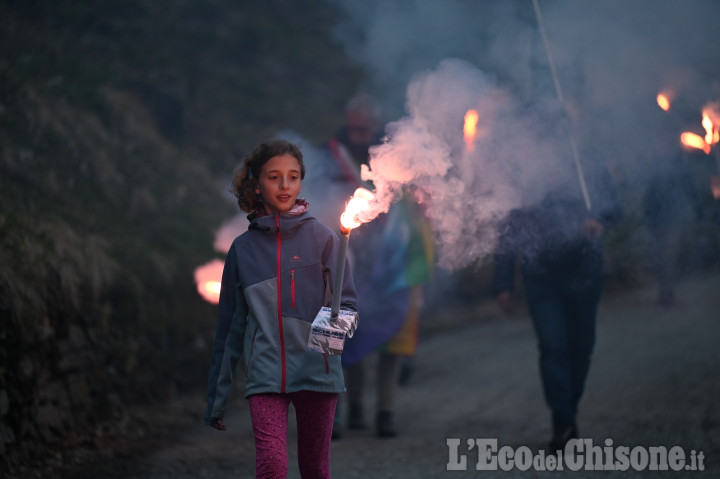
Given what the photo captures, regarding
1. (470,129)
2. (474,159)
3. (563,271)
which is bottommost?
(563,271)

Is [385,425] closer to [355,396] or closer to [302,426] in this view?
[355,396]

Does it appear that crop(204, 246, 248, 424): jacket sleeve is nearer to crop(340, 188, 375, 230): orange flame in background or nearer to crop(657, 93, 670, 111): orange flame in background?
crop(340, 188, 375, 230): orange flame in background

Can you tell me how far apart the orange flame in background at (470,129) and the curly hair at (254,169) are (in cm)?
180

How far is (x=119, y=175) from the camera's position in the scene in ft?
28.3

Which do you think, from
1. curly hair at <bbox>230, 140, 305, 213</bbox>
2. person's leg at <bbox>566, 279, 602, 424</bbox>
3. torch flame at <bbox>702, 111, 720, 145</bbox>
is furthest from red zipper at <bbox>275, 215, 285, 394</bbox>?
torch flame at <bbox>702, 111, 720, 145</bbox>

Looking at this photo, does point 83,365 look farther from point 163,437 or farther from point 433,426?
point 433,426

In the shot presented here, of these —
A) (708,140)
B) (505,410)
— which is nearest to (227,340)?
(505,410)

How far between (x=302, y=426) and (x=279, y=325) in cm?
42

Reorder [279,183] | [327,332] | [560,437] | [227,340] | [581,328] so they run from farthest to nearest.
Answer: [581,328], [560,437], [279,183], [227,340], [327,332]

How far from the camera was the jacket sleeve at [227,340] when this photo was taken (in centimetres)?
293

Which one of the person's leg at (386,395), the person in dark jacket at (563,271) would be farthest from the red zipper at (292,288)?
the person's leg at (386,395)

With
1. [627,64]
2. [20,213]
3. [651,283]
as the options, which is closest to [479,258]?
[627,64]

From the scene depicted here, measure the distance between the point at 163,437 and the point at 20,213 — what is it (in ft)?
6.73

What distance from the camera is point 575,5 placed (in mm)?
6602
